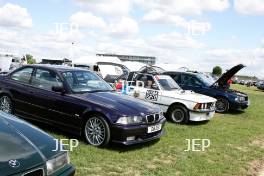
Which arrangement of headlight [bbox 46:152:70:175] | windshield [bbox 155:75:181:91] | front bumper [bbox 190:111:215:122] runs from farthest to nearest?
windshield [bbox 155:75:181:91] → front bumper [bbox 190:111:215:122] → headlight [bbox 46:152:70:175]

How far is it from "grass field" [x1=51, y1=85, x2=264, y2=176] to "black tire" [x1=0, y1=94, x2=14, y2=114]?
135 cm

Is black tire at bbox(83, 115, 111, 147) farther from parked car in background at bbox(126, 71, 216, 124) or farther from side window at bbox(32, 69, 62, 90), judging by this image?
parked car in background at bbox(126, 71, 216, 124)

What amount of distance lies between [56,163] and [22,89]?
4.87 metres

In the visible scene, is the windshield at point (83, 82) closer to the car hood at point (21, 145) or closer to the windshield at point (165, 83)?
the car hood at point (21, 145)

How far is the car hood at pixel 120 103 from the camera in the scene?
7066 mm

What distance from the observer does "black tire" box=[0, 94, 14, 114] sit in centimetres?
853

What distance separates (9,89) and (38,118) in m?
1.19

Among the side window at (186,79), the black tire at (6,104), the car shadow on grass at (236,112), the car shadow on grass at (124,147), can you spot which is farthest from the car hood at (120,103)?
the car shadow on grass at (236,112)

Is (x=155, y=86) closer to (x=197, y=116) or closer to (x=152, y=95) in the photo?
(x=152, y=95)

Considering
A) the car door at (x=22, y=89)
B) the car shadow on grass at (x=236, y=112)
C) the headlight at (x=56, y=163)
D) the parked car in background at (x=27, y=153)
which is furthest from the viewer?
the car shadow on grass at (x=236, y=112)

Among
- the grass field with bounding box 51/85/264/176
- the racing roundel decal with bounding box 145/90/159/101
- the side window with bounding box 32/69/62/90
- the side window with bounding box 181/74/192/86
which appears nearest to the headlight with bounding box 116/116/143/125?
the grass field with bounding box 51/85/264/176

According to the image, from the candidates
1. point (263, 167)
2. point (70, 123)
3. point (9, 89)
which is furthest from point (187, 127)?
point (9, 89)

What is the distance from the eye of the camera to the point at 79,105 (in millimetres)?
7312

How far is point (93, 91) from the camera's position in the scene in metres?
7.85
